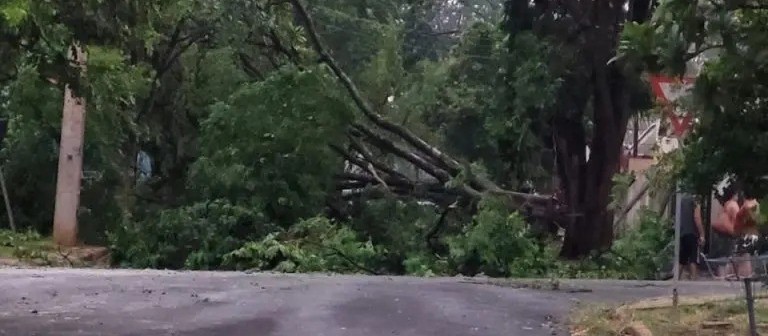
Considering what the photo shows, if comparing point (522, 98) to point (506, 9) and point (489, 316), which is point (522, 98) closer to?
point (506, 9)

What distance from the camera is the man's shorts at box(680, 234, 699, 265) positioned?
1777 centimetres

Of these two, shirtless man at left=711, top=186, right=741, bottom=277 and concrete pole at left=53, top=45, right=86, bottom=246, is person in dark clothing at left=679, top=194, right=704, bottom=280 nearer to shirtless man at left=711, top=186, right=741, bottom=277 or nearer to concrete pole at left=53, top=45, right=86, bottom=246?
shirtless man at left=711, top=186, right=741, bottom=277

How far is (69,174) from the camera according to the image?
927 inches

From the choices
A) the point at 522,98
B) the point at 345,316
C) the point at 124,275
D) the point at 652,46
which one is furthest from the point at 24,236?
the point at 652,46

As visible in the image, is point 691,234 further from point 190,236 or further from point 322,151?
point 190,236

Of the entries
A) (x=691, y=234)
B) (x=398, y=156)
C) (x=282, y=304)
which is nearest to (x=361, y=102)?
(x=398, y=156)

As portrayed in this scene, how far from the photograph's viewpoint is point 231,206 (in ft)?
75.6

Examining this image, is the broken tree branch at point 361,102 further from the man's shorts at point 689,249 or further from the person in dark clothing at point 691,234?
the person in dark clothing at point 691,234

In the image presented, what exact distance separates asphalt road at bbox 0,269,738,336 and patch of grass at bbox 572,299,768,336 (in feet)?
1.07

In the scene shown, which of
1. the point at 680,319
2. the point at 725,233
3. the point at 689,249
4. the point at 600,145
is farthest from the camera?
the point at 600,145

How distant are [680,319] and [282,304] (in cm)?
409

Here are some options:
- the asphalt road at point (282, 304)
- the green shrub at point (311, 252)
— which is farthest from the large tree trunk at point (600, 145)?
the asphalt road at point (282, 304)

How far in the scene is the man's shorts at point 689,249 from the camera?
17.8 metres

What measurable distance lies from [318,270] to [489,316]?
9026mm
